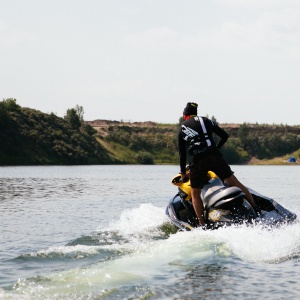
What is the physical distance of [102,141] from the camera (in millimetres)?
157125

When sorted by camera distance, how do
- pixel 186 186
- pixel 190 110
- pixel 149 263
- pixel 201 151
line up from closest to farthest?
pixel 149 263, pixel 201 151, pixel 190 110, pixel 186 186

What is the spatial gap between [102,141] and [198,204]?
475ft

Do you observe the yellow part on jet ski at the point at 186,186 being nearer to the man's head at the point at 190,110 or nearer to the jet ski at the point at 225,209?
the jet ski at the point at 225,209

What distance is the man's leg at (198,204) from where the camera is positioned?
12.8m

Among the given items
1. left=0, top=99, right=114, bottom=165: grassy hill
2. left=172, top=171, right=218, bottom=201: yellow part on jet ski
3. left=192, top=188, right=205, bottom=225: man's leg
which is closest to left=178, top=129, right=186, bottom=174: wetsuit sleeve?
left=172, top=171, right=218, bottom=201: yellow part on jet ski

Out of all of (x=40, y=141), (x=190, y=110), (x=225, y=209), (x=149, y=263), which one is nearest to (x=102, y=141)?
(x=40, y=141)

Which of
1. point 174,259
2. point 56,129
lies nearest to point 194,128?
point 174,259

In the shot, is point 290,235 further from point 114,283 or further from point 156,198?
point 156,198

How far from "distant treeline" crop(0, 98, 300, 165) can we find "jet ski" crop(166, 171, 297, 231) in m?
103

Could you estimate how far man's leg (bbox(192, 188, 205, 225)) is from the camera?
12.8 metres

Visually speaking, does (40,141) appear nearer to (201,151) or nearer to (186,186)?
(186,186)

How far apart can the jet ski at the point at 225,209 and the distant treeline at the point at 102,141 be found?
103 meters

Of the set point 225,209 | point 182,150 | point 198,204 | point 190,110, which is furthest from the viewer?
point 182,150

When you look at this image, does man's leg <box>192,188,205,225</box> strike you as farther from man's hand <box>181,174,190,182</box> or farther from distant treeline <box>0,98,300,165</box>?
distant treeline <box>0,98,300,165</box>
